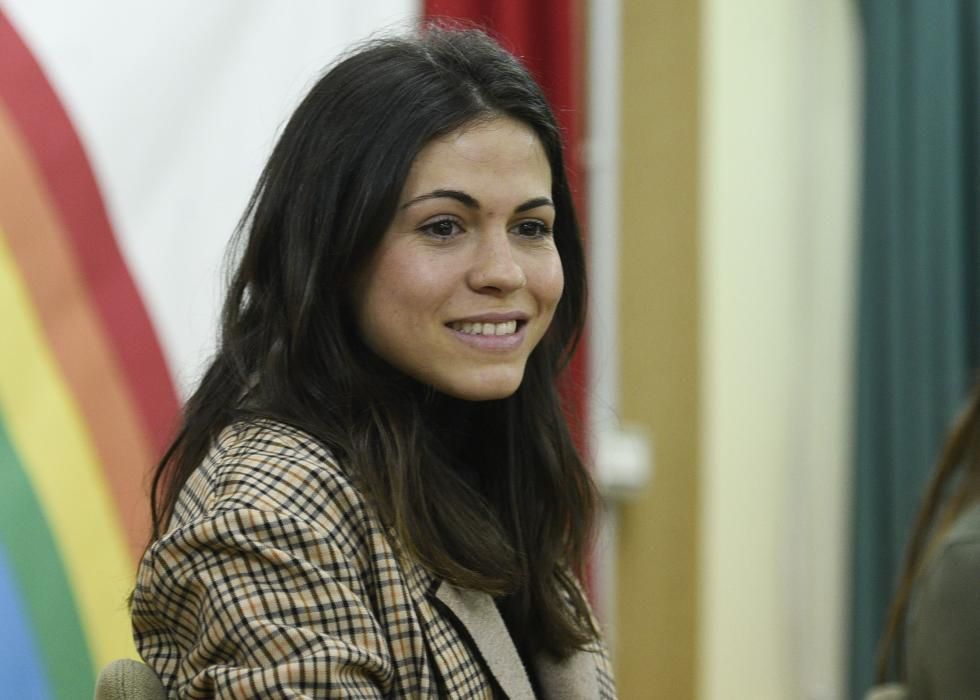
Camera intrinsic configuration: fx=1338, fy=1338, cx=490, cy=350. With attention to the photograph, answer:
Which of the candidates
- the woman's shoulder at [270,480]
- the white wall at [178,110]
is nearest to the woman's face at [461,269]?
the woman's shoulder at [270,480]

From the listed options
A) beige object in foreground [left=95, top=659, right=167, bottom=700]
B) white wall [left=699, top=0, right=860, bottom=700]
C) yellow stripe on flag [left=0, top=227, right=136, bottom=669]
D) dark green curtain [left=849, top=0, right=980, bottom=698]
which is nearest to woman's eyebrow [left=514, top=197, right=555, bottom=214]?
beige object in foreground [left=95, top=659, right=167, bottom=700]

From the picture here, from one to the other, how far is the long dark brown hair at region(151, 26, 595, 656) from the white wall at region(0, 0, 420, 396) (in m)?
0.52

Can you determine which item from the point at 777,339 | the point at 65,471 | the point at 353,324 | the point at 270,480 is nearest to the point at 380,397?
the point at 353,324

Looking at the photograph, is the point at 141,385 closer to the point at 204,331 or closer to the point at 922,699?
the point at 204,331

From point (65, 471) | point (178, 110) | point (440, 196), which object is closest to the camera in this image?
point (440, 196)

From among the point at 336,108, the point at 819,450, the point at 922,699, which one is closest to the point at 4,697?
the point at 336,108

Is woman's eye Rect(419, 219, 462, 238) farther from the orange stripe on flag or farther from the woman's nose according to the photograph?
the orange stripe on flag

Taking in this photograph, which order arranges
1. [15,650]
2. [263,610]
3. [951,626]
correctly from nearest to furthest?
1. [263,610]
2. [951,626]
3. [15,650]

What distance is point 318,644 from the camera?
1047mm

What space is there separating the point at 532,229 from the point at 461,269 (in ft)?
0.38

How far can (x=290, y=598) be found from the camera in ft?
3.49

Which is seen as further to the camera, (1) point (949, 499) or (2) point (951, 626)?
(1) point (949, 499)

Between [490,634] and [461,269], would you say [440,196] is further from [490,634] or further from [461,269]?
[490,634]

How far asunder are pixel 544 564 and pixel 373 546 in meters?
0.31
